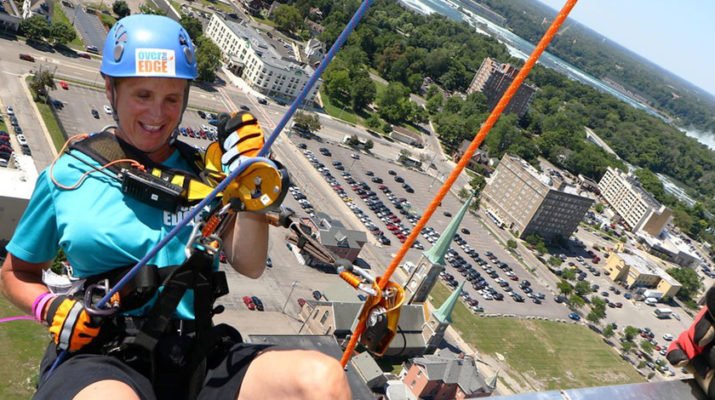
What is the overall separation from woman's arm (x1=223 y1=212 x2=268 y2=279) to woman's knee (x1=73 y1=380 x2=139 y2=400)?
1.29 metres

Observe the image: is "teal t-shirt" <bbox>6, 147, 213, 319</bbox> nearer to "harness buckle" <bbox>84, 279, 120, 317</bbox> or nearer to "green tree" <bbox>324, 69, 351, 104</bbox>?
"harness buckle" <bbox>84, 279, 120, 317</bbox>

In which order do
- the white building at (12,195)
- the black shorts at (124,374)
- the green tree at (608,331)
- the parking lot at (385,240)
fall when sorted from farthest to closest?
the green tree at (608,331)
the parking lot at (385,240)
the white building at (12,195)
the black shorts at (124,374)

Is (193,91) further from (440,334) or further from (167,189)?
(167,189)

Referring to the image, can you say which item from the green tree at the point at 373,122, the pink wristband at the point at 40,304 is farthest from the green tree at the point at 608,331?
the pink wristband at the point at 40,304

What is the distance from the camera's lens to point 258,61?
195 ft

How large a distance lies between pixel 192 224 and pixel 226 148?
0.64 meters

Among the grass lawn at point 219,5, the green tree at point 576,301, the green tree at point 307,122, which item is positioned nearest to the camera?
the green tree at point 576,301

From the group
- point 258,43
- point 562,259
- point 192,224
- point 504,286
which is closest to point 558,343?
point 504,286

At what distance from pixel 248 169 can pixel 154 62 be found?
3.45 feet

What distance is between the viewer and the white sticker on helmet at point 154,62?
3.59 m

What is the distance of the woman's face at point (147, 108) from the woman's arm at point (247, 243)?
0.88 metres

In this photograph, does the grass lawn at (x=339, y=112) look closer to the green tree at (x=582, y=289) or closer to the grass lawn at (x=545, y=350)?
the grass lawn at (x=545, y=350)

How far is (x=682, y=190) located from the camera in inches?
4560

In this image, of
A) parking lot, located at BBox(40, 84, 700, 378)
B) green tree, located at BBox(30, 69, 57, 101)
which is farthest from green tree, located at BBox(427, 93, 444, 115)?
green tree, located at BBox(30, 69, 57, 101)
